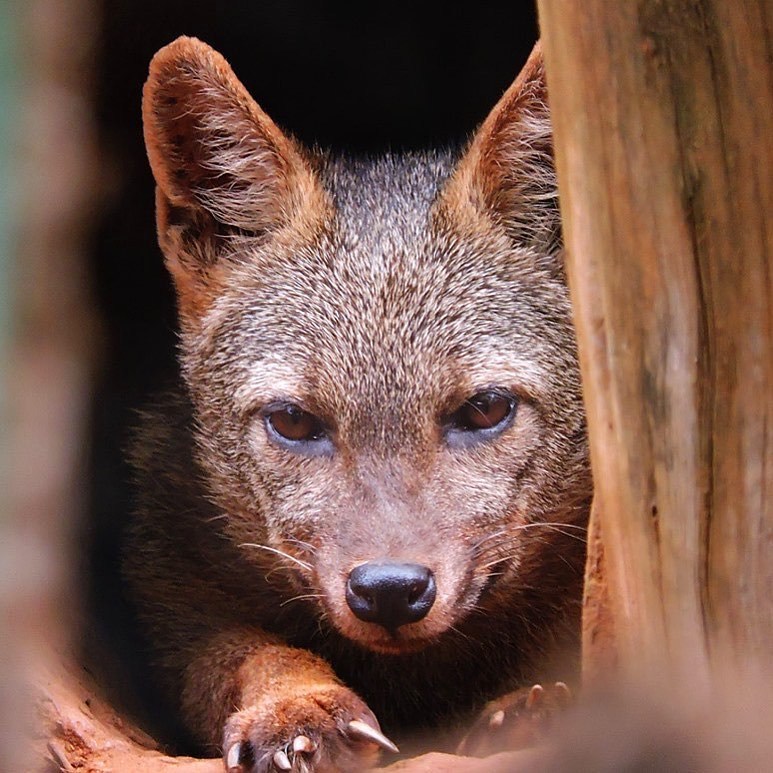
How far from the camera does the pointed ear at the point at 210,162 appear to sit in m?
3.48

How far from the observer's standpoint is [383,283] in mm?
Result: 3498

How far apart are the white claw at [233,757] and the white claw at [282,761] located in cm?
10

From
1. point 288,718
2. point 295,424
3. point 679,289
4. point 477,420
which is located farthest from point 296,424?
point 679,289

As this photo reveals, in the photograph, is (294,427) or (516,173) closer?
(294,427)

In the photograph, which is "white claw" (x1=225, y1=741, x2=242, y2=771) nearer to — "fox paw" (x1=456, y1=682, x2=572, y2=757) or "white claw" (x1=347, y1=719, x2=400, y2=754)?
"white claw" (x1=347, y1=719, x2=400, y2=754)

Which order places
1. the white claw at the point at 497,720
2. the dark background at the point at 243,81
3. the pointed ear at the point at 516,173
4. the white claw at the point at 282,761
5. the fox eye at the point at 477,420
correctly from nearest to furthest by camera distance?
the white claw at the point at 282,761 → the white claw at the point at 497,720 → the fox eye at the point at 477,420 → the pointed ear at the point at 516,173 → the dark background at the point at 243,81

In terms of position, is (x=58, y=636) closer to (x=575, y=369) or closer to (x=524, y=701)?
(x=524, y=701)

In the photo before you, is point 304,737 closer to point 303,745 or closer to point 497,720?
point 303,745

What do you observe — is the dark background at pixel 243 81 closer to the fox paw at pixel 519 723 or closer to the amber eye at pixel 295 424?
the amber eye at pixel 295 424

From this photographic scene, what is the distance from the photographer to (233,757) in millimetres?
2912

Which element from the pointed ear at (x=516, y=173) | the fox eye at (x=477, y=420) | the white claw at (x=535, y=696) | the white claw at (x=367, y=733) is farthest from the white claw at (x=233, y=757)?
the pointed ear at (x=516, y=173)

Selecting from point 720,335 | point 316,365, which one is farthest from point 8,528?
point 720,335

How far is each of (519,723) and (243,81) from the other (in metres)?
2.83

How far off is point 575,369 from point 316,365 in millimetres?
776
